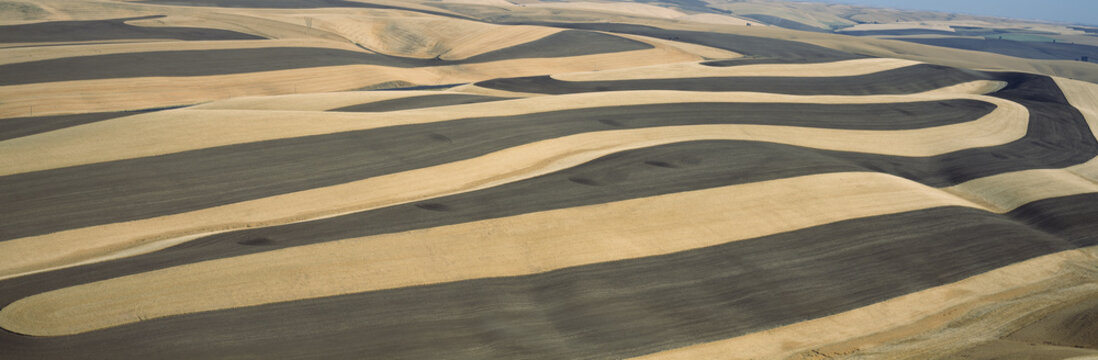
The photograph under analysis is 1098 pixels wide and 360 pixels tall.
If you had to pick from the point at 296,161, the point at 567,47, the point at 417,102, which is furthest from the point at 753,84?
the point at 296,161

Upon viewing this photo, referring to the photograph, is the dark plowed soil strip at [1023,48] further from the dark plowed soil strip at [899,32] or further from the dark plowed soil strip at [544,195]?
the dark plowed soil strip at [544,195]

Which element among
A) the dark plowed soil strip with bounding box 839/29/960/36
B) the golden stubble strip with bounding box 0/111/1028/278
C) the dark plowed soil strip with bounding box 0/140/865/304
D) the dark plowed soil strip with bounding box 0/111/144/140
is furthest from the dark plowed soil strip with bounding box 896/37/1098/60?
the dark plowed soil strip with bounding box 0/111/144/140

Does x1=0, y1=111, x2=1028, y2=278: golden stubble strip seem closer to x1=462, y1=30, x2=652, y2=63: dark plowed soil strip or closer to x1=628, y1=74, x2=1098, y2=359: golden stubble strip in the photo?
x1=628, y1=74, x2=1098, y2=359: golden stubble strip

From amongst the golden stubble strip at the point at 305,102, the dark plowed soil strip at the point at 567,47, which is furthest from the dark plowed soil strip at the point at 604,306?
the dark plowed soil strip at the point at 567,47

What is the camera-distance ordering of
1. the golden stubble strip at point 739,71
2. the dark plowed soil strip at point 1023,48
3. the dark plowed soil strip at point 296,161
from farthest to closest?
the dark plowed soil strip at point 1023,48, the golden stubble strip at point 739,71, the dark plowed soil strip at point 296,161

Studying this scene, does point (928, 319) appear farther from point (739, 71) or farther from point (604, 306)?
point (739, 71)

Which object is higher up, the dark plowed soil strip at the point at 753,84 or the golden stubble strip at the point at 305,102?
the dark plowed soil strip at the point at 753,84
